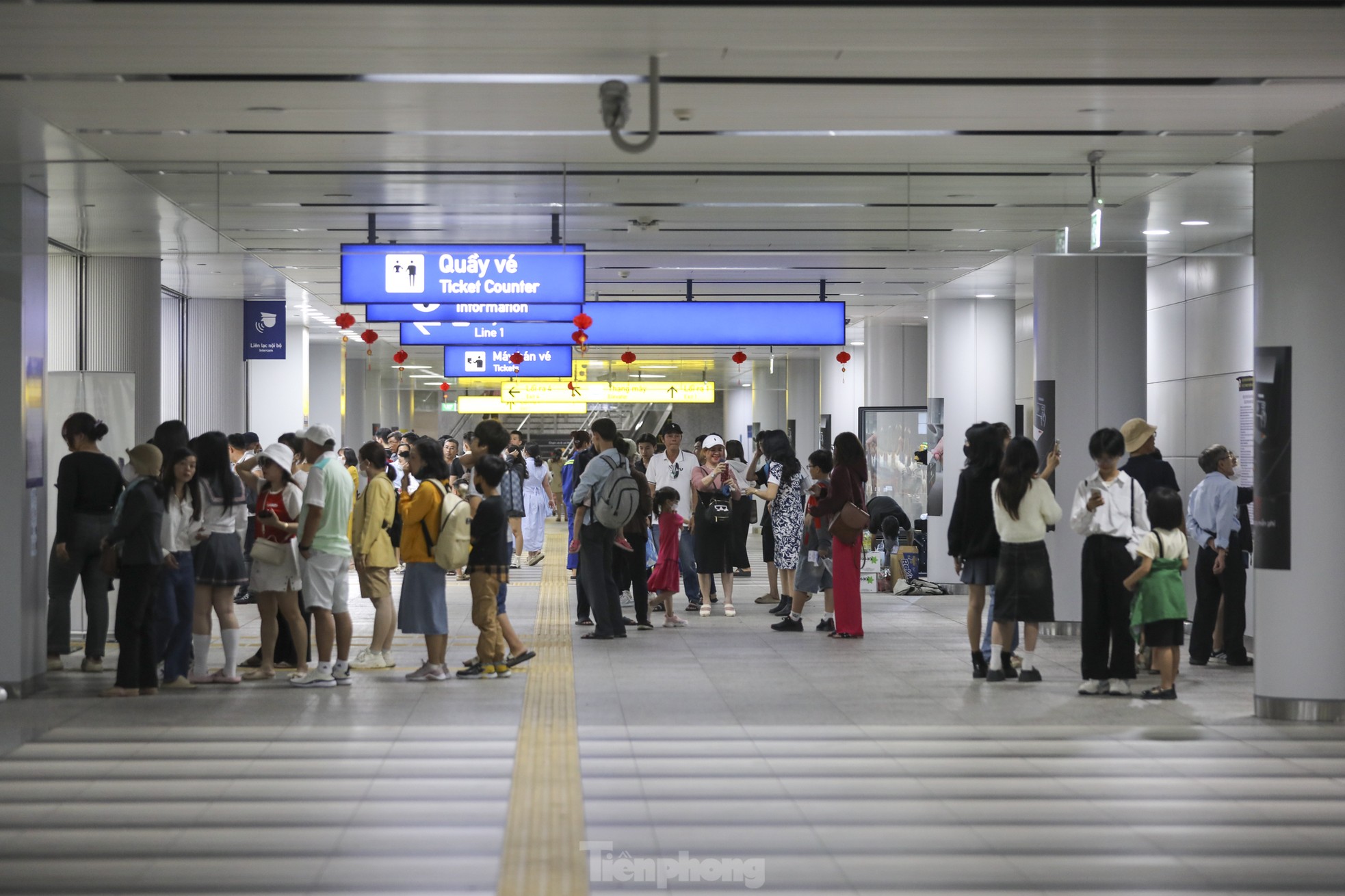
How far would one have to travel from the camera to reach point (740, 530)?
Answer: 13383 mm

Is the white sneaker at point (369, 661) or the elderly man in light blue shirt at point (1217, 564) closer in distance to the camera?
the white sneaker at point (369, 661)

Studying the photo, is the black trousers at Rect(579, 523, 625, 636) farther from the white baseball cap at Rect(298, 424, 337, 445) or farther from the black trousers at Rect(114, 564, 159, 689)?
the black trousers at Rect(114, 564, 159, 689)

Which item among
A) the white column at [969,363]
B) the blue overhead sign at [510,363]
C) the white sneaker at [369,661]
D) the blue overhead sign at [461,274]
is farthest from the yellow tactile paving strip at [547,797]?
the blue overhead sign at [510,363]

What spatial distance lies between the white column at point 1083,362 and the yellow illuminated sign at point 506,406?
19747 mm

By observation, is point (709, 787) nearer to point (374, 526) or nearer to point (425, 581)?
point (425, 581)

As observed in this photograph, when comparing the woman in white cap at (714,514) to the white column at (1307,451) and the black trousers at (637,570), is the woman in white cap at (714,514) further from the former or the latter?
the white column at (1307,451)

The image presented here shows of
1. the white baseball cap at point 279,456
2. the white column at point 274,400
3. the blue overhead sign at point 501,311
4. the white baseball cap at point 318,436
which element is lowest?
the white baseball cap at point 279,456

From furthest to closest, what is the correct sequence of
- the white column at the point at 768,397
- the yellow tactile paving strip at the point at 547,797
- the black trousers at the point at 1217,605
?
the white column at the point at 768,397 → the black trousers at the point at 1217,605 → the yellow tactile paving strip at the point at 547,797

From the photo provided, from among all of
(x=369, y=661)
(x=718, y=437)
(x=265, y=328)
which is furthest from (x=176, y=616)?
(x=265, y=328)

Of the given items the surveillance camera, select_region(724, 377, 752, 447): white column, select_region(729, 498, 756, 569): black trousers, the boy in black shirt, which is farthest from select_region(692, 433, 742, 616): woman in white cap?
select_region(724, 377, 752, 447): white column

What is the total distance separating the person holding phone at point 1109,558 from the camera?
823 centimetres

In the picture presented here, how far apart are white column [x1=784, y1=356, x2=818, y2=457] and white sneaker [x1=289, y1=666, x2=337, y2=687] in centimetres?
1803

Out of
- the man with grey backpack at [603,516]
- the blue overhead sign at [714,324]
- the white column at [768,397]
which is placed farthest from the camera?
the white column at [768,397]

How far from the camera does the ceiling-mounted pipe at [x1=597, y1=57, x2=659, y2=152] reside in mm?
5773
